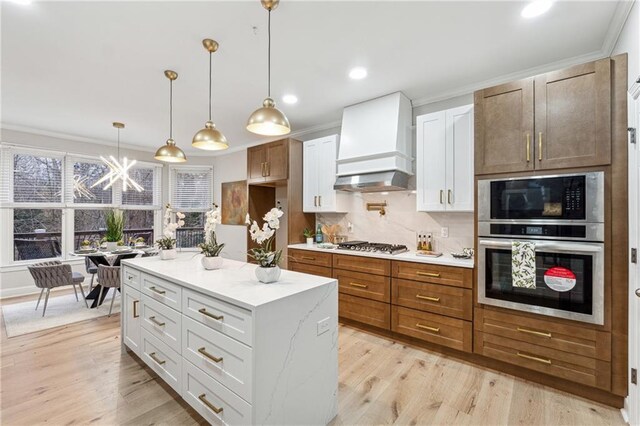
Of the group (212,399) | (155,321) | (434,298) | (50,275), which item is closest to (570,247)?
(434,298)

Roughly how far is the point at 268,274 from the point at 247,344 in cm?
52

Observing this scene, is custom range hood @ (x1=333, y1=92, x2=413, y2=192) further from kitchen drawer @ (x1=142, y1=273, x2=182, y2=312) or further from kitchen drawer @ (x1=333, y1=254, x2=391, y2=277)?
kitchen drawer @ (x1=142, y1=273, x2=182, y2=312)

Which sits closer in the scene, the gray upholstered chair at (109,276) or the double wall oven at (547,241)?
the double wall oven at (547,241)

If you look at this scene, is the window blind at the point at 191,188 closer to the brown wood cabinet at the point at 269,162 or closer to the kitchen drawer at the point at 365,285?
the brown wood cabinet at the point at 269,162

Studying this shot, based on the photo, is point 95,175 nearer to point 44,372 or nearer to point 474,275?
point 44,372

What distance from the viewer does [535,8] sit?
197cm

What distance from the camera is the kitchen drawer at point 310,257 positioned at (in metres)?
3.65

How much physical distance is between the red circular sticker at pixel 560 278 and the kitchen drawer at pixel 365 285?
1.37m

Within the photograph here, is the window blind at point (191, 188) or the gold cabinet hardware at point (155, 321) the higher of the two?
the window blind at point (191, 188)

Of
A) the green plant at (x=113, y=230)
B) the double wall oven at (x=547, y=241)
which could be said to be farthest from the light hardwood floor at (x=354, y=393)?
the green plant at (x=113, y=230)

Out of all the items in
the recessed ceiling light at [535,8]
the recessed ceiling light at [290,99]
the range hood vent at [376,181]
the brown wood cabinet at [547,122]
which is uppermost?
the recessed ceiling light at [290,99]

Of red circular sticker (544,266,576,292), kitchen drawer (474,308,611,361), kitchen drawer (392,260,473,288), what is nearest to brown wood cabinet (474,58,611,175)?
red circular sticker (544,266,576,292)

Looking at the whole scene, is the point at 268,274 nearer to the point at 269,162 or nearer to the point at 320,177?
the point at 320,177

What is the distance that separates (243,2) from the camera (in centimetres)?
192
